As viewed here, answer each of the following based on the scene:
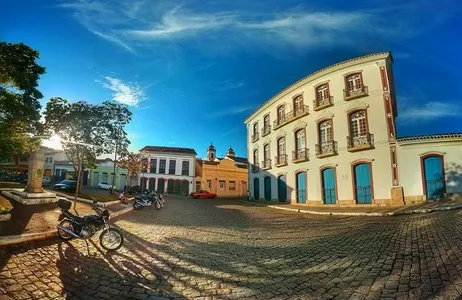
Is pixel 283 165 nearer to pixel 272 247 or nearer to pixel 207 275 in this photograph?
pixel 272 247

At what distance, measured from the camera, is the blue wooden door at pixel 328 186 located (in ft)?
60.4

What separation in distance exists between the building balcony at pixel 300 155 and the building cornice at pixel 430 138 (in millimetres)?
6378

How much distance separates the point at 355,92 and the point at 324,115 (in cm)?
266

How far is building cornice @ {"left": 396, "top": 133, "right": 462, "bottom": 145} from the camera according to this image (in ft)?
47.1

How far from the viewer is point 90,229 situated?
6.63 m

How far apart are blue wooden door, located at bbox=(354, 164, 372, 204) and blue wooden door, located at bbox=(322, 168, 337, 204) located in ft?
5.36

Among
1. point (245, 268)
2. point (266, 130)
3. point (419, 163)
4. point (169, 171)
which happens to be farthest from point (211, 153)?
point (245, 268)

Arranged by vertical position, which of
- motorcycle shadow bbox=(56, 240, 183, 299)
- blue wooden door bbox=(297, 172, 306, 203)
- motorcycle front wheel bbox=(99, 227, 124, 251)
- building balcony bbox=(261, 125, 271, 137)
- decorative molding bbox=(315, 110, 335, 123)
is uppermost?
A: building balcony bbox=(261, 125, 271, 137)

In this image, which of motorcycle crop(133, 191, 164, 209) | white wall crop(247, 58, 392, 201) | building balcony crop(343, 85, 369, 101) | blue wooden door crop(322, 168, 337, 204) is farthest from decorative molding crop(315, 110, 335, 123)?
motorcycle crop(133, 191, 164, 209)

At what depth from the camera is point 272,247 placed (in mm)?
6766

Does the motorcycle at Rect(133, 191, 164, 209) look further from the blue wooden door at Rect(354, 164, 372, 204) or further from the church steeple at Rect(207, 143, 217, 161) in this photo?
the church steeple at Rect(207, 143, 217, 161)

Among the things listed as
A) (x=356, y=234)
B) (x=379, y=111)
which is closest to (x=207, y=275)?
(x=356, y=234)

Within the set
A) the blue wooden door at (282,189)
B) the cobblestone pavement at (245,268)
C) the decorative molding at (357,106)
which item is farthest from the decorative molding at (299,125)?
the cobblestone pavement at (245,268)

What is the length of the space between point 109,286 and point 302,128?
63.2 feet
